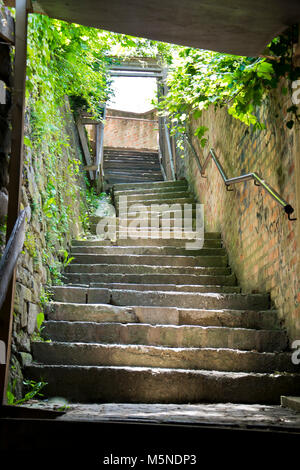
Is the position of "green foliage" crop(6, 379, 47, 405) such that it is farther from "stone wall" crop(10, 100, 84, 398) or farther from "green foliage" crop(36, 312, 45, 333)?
"green foliage" crop(36, 312, 45, 333)

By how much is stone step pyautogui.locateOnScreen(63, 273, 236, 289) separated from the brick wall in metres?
10.9

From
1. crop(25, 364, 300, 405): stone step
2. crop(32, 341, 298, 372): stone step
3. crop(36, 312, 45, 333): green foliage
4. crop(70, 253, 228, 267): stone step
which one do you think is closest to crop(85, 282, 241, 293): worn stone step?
crop(70, 253, 228, 267): stone step

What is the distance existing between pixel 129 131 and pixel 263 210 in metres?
11.7

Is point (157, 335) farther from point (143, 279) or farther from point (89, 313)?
point (143, 279)

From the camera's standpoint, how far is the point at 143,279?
456 centimetres

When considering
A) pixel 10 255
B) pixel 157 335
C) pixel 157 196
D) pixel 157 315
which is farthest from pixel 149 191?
pixel 10 255

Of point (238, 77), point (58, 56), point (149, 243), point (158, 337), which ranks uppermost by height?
point (58, 56)

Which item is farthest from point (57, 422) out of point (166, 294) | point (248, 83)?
point (248, 83)

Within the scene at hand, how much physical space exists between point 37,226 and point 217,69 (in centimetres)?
197

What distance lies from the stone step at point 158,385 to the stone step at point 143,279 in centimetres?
152

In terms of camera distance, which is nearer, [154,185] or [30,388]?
[30,388]

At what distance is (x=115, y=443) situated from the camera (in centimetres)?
173

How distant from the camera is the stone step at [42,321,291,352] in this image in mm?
3473

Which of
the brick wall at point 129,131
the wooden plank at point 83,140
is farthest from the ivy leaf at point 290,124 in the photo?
the brick wall at point 129,131
